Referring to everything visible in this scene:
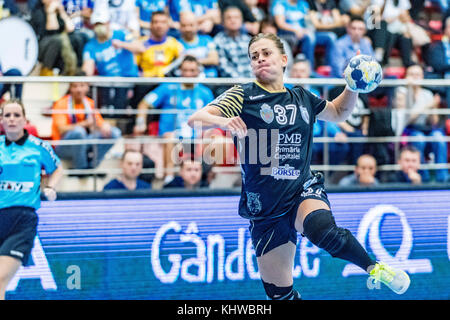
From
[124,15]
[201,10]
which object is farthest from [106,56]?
[201,10]

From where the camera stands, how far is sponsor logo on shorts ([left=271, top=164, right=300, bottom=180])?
5.91 m

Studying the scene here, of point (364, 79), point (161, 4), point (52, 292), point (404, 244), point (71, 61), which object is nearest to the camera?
point (364, 79)

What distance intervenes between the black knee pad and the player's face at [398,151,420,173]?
3.74 metres

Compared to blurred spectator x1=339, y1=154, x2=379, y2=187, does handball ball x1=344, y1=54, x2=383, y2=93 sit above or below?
above

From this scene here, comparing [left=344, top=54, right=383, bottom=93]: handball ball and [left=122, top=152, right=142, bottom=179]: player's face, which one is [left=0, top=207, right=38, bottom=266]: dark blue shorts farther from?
[left=344, top=54, right=383, bottom=93]: handball ball

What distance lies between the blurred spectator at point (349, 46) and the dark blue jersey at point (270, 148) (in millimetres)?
4571

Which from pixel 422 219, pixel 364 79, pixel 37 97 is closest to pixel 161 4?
pixel 37 97

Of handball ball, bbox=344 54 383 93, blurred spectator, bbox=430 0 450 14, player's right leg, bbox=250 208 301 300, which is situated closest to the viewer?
handball ball, bbox=344 54 383 93

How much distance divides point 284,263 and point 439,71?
19.1ft

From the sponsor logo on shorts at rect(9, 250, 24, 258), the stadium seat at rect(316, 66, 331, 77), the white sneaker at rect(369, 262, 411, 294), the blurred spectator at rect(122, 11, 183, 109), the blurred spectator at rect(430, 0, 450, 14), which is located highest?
the blurred spectator at rect(430, 0, 450, 14)

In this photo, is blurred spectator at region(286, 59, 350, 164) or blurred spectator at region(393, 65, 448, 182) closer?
blurred spectator at region(286, 59, 350, 164)

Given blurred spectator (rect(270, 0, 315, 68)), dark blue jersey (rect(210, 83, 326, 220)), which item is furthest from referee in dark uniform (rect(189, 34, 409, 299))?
blurred spectator (rect(270, 0, 315, 68))

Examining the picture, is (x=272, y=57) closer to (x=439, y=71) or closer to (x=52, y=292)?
(x=52, y=292)

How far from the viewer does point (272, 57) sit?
591cm
